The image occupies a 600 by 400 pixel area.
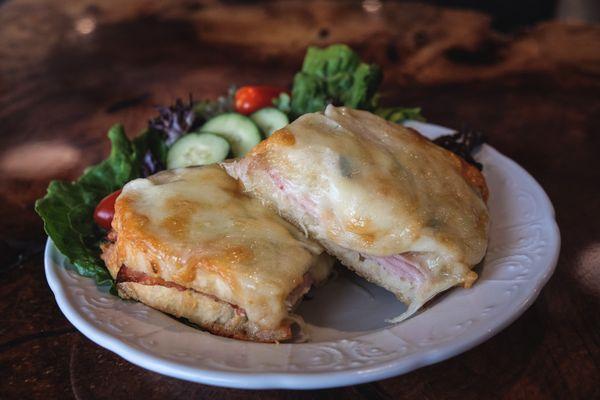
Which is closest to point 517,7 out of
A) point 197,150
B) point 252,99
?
point 252,99

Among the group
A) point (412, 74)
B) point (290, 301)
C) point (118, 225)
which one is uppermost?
point (118, 225)

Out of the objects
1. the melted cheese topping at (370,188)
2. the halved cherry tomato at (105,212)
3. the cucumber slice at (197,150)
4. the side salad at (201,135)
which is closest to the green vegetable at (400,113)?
the side salad at (201,135)

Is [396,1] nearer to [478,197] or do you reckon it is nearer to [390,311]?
[478,197]

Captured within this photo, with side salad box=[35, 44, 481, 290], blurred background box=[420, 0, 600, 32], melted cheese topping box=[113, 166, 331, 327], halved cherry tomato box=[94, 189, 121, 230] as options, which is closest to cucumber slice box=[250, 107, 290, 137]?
side salad box=[35, 44, 481, 290]

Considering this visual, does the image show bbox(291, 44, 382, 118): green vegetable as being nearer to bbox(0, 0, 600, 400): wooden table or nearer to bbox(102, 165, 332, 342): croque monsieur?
bbox(0, 0, 600, 400): wooden table

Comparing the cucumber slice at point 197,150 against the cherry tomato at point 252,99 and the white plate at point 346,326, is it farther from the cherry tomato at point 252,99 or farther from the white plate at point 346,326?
the white plate at point 346,326

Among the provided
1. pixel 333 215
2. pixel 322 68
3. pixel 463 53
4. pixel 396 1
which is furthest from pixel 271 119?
pixel 396 1

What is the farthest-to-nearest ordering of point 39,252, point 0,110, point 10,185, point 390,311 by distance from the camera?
point 0,110 < point 10,185 < point 39,252 < point 390,311

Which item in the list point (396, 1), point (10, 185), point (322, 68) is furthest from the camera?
point (396, 1)
